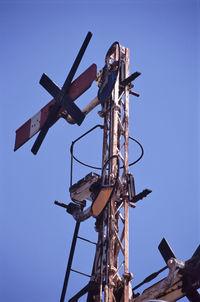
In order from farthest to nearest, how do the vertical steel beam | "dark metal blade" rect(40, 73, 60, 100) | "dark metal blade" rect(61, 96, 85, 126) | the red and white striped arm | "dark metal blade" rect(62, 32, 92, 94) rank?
"dark metal blade" rect(40, 73, 60, 100) → "dark metal blade" rect(62, 32, 92, 94) → the red and white striped arm → "dark metal blade" rect(61, 96, 85, 126) → the vertical steel beam

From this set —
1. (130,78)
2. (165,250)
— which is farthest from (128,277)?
(130,78)

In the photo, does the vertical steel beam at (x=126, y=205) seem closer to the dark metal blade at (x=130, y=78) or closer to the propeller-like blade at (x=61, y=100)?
the dark metal blade at (x=130, y=78)

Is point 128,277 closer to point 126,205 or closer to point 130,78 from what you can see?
point 126,205

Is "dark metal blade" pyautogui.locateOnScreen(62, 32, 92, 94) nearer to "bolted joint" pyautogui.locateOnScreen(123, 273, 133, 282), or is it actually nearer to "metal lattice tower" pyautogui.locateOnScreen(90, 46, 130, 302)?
"metal lattice tower" pyautogui.locateOnScreen(90, 46, 130, 302)

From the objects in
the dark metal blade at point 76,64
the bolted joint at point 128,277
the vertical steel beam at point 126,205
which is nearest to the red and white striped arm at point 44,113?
the dark metal blade at point 76,64

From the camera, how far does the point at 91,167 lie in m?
10.0

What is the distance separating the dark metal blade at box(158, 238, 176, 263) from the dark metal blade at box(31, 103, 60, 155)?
3.81 metres

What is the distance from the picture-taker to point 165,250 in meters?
7.77

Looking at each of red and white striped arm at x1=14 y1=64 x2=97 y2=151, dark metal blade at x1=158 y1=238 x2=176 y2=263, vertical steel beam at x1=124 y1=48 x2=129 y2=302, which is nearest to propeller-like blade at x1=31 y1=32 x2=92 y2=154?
red and white striped arm at x1=14 y1=64 x2=97 y2=151

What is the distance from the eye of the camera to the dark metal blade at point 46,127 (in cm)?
1059

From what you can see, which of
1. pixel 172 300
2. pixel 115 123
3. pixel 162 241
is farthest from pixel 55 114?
pixel 172 300

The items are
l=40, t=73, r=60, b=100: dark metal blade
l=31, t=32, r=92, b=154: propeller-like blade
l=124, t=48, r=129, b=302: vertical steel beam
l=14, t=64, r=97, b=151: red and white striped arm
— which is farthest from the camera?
l=40, t=73, r=60, b=100: dark metal blade

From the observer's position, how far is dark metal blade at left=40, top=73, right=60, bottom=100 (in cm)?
1051

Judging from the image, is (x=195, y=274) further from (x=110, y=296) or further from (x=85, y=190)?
(x=85, y=190)
